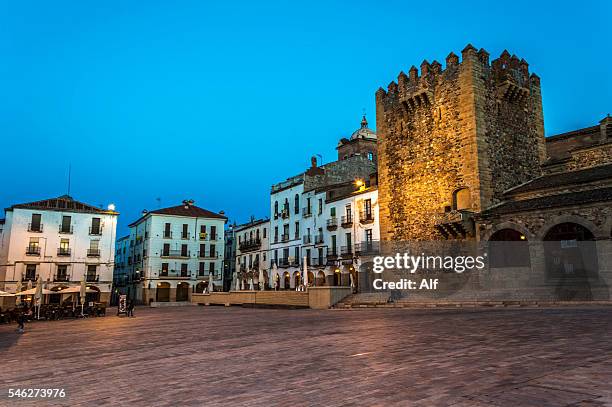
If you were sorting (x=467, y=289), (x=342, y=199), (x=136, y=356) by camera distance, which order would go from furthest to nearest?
(x=342, y=199) → (x=467, y=289) → (x=136, y=356)

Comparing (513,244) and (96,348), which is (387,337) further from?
(513,244)

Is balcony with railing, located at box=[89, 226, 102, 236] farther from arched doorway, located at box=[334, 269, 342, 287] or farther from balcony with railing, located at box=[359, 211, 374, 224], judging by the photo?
balcony with railing, located at box=[359, 211, 374, 224]

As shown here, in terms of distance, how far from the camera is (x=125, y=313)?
2769 cm

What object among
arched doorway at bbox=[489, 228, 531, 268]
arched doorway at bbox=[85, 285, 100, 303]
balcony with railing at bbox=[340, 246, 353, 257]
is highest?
balcony with railing at bbox=[340, 246, 353, 257]

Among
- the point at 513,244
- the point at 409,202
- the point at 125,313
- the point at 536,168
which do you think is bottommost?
the point at 125,313

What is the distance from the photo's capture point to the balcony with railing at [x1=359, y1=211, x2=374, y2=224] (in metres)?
40.4

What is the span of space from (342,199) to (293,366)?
3700 centimetres

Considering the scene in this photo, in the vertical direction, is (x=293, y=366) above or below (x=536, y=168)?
below

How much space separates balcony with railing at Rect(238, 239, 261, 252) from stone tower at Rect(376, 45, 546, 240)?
996 inches

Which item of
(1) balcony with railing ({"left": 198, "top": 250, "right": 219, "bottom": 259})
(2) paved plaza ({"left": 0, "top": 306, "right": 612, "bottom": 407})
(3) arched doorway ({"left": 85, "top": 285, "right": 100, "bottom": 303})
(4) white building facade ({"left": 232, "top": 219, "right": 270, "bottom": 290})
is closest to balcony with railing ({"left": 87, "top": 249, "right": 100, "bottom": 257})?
(3) arched doorway ({"left": 85, "top": 285, "right": 100, "bottom": 303})

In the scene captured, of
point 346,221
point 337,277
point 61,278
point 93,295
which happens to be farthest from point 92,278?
point 346,221

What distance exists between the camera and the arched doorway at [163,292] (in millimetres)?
59406

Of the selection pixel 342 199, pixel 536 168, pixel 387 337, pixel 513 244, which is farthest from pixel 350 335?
pixel 342 199

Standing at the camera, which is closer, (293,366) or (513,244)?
(293,366)
